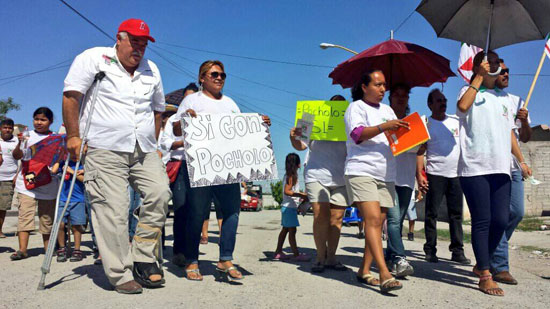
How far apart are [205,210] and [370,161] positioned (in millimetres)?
1694

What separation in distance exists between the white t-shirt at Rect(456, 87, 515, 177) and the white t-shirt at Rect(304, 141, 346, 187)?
1309mm

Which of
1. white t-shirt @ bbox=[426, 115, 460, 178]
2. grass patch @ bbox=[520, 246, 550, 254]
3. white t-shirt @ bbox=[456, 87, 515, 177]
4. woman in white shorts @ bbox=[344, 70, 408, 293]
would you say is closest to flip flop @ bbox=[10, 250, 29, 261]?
woman in white shorts @ bbox=[344, 70, 408, 293]

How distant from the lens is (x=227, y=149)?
14.7 ft

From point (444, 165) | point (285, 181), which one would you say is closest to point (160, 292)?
point (285, 181)

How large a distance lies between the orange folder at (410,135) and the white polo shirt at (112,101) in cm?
217

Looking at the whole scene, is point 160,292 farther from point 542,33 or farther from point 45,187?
point 542,33

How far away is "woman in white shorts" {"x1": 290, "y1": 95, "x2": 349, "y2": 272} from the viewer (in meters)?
4.94

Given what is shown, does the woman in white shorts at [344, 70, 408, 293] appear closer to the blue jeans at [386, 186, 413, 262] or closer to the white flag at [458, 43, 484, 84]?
the blue jeans at [386, 186, 413, 262]

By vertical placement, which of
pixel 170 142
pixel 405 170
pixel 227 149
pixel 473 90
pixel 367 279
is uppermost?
pixel 473 90

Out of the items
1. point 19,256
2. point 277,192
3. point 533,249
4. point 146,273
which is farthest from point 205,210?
point 277,192

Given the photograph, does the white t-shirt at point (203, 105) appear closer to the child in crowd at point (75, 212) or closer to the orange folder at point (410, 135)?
the orange folder at point (410, 135)

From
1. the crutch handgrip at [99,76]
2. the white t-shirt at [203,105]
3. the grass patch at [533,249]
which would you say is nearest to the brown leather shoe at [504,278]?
the grass patch at [533,249]

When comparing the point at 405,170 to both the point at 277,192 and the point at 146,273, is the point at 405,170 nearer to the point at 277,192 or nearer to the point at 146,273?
the point at 146,273

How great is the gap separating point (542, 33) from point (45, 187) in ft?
19.7
